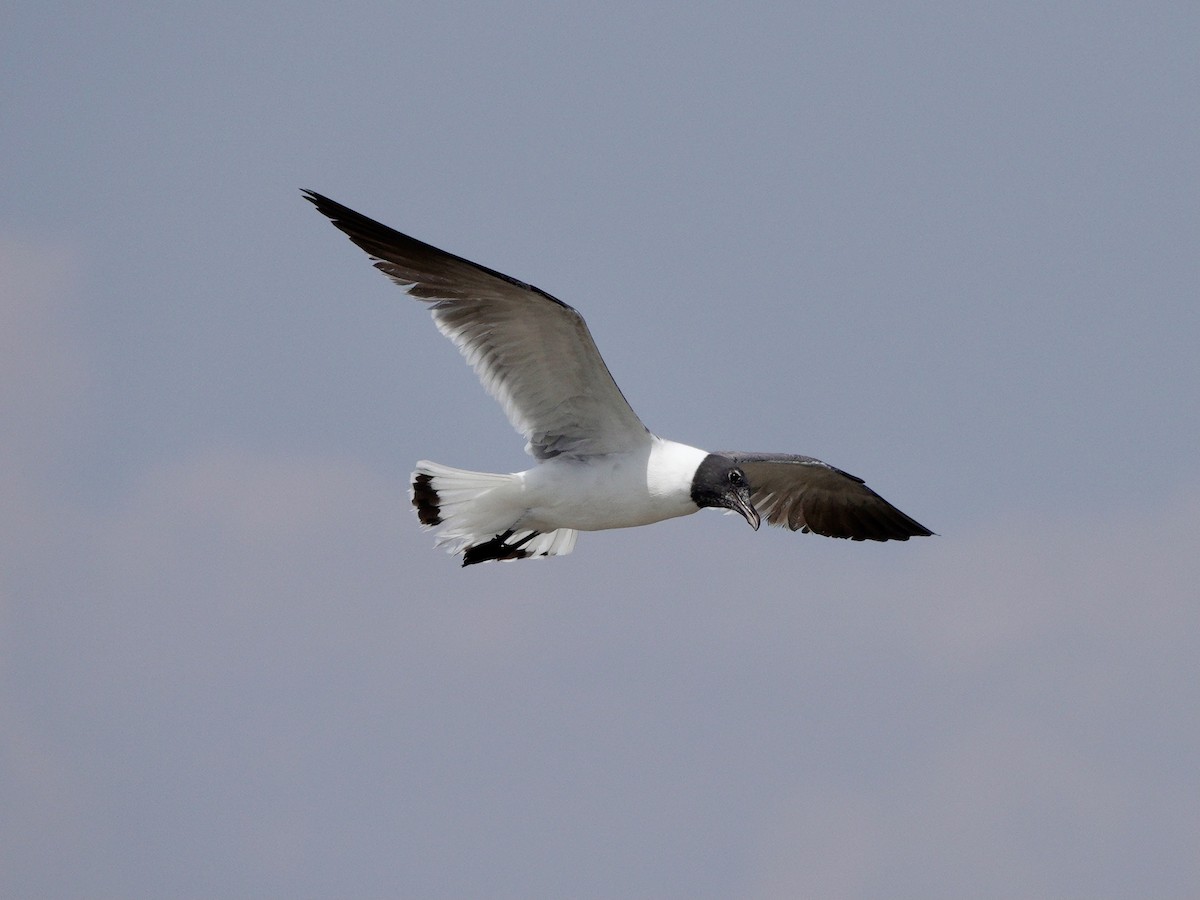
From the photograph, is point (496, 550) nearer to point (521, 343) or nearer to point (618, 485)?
point (618, 485)

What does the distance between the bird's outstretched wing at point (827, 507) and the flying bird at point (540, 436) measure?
1.70 meters

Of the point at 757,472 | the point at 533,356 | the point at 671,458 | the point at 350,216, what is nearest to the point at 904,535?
the point at 757,472

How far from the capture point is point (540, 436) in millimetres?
12312

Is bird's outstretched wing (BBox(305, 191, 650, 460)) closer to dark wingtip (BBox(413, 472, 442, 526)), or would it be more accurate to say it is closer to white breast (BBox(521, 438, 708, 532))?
white breast (BBox(521, 438, 708, 532))

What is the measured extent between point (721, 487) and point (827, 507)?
9.51ft

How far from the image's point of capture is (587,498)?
39.8 ft

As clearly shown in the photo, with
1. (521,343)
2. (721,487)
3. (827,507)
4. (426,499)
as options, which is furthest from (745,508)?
(827,507)

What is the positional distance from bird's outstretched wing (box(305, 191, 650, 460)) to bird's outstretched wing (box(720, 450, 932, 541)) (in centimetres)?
258

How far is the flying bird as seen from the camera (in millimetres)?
11539

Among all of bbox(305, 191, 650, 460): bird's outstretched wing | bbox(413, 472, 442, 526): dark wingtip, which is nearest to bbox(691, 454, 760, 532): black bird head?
bbox(305, 191, 650, 460): bird's outstretched wing

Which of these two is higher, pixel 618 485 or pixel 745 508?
pixel 618 485

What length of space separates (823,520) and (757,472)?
3.26ft

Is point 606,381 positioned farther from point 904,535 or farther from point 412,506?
point 904,535

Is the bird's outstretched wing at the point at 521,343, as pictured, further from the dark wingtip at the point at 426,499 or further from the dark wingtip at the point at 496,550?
the dark wingtip at the point at 496,550
